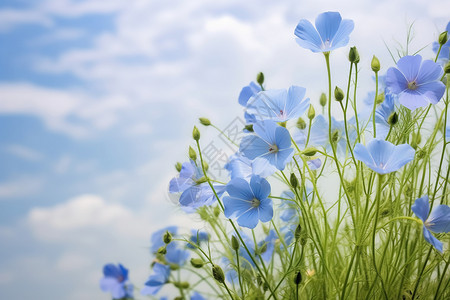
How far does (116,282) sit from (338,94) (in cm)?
82

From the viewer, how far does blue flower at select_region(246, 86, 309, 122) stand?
786 millimetres

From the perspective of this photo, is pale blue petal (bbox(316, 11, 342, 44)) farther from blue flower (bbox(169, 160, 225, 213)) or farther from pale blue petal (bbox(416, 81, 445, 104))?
blue flower (bbox(169, 160, 225, 213))

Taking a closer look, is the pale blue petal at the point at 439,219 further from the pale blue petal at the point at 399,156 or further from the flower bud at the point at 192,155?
the flower bud at the point at 192,155

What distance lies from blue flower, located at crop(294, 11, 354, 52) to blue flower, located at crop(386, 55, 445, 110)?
3.5 inches

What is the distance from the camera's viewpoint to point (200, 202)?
831mm

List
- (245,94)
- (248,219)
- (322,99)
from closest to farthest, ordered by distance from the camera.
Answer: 1. (248,219)
2. (245,94)
3. (322,99)

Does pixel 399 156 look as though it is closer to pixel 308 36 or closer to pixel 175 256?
pixel 308 36

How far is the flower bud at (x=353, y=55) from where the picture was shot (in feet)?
2.58

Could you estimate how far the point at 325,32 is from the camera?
2.62 ft

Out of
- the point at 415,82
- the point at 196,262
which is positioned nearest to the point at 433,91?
the point at 415,82

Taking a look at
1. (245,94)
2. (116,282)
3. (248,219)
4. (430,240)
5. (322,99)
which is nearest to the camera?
(430,240)

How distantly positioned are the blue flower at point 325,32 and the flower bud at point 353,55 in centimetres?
2

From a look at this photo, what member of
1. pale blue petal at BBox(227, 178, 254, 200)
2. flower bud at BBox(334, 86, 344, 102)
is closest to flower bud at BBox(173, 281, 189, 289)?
pale blue petal at BBox(227, 178, 254, 200)

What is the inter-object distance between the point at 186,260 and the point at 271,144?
1.72 feet
